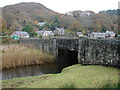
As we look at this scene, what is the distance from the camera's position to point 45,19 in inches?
3123

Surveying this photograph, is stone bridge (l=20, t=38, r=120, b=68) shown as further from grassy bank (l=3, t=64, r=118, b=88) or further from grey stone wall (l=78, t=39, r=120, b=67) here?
grassy bank (l=3, t=64, r=118, b=88)

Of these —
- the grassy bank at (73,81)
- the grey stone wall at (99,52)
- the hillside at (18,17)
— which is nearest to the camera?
the grassy bank at (73,81)

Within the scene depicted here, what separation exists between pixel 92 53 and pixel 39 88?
18.1 ft

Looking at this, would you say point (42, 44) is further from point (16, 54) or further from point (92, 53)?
point (92, 53)

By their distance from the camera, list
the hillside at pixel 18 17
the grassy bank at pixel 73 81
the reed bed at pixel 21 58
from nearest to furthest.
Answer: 1. the grassy bank at pixel 73 81
2. the reed bed at pixel 21 58
3. the hillside at pixel 18 17

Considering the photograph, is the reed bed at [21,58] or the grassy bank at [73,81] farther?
the reed bed at [21,58]

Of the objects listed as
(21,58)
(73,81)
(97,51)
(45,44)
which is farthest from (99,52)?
(45,44)

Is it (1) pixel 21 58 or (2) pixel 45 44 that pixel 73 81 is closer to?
(1) pixel 21 58

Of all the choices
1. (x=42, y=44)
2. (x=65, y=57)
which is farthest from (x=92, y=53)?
(x=42, y=44)

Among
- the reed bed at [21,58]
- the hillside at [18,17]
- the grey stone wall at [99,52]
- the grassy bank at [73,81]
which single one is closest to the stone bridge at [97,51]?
the grey stone wall at [99,52]

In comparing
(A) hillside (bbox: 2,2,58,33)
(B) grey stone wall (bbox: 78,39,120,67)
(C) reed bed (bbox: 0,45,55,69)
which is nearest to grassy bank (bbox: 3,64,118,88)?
(B) grey stone wall (bbox: 78,39,120,67)

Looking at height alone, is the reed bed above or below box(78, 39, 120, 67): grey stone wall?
below

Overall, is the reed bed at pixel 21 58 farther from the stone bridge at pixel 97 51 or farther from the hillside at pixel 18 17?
the hillside at pixel 18 17

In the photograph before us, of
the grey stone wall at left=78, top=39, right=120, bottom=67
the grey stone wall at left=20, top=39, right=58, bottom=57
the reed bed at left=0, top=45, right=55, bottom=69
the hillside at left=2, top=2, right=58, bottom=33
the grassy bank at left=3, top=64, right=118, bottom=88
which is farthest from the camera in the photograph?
the hillside at left=2, top=2, right=58, bottom=33
